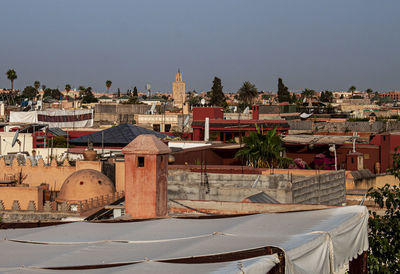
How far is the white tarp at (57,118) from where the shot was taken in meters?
68.5

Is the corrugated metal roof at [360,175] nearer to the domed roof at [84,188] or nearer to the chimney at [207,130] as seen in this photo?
the domed roof at [84,188]

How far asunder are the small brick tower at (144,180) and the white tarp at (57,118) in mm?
55442

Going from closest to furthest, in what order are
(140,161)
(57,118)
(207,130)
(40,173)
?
(140,161)
(40,173)
(207,130)
(57,118)

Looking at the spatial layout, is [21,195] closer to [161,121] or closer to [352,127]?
[352,127]

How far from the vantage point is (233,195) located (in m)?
17.6

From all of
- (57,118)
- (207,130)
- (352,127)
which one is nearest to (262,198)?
(207,130)

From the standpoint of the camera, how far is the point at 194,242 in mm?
7594

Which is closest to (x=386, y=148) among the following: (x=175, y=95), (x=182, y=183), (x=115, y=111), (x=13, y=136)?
(x=182, y=183)

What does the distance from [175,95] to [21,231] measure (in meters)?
104

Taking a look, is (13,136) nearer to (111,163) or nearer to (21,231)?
(111,163)

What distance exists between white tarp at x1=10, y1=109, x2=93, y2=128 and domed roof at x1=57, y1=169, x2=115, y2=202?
44317 mm

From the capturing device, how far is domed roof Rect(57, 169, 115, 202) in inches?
918

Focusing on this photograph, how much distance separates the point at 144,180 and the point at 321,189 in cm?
843

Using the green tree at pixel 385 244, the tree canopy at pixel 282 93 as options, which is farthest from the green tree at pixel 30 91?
the green tree at pixel 385 244
